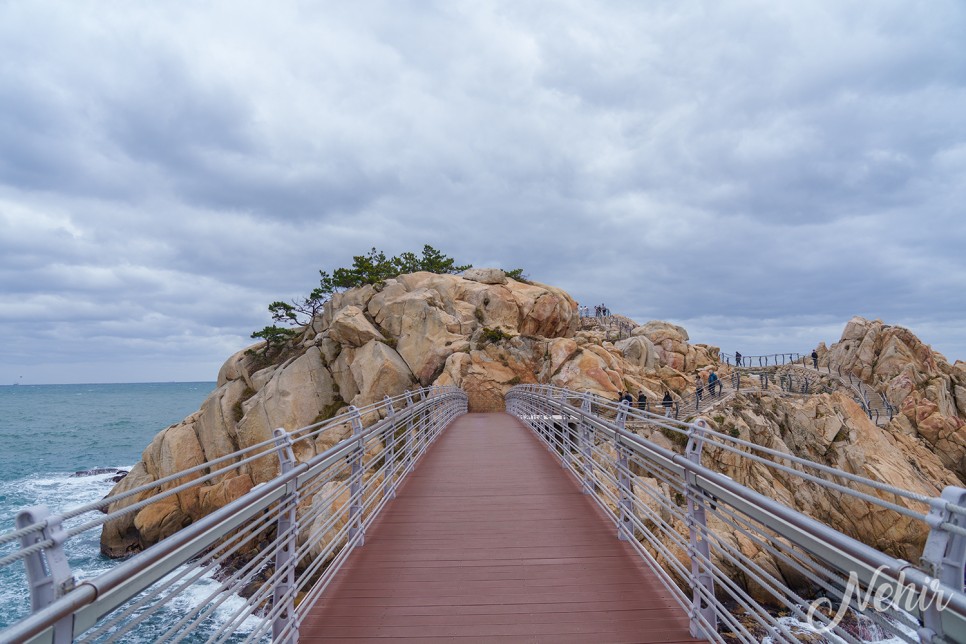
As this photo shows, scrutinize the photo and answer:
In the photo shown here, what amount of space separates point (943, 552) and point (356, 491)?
5.40 meters

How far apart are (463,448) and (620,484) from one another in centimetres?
690

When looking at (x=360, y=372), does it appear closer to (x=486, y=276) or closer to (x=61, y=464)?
(x=486, y=276)

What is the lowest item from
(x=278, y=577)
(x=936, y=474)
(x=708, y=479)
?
(x=936, y=474)

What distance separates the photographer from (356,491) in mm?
6074

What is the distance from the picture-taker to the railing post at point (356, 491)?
5996 mm

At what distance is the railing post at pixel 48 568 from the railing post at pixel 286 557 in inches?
67.5

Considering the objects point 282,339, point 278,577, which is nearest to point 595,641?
point 278,577

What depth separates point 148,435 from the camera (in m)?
69.3

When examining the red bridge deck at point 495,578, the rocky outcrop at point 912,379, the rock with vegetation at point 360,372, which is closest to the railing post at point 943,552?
the red bridge deck at point 495,578

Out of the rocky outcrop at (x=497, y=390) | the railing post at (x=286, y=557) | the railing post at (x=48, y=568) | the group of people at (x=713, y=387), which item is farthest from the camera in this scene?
the group of people at (x=713, y=387)

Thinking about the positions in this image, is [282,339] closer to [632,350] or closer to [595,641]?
[632,350]

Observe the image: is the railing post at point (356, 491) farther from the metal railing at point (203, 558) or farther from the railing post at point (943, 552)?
the railing post at point (943, 552)

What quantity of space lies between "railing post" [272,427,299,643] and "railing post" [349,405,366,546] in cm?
167

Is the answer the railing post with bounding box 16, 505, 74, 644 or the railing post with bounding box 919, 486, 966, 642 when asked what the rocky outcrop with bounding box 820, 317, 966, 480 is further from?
the railing post with bounding box 16, 505, 74, 644
